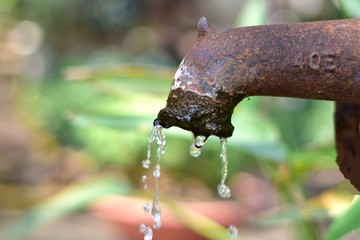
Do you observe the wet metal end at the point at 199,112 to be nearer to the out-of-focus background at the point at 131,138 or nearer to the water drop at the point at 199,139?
the water drop at the point at 199,139

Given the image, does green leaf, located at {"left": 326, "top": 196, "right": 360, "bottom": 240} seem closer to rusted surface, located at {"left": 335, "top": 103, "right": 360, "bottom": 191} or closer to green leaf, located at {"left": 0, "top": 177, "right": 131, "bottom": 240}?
rusted surface, located at {"left": 335, "top": 103, "right": 360, "bottom": 191}

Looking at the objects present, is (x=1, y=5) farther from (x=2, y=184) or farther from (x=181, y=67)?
(x=181, y=67)

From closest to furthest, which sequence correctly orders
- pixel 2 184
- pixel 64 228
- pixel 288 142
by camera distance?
pixel 288 142, pixel 64 228, pixel 2 184

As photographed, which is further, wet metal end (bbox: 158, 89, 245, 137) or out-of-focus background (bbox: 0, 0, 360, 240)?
out-of-focus background (bbox: 0, 0, 360, 240)

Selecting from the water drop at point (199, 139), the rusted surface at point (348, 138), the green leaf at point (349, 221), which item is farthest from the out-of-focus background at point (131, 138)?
the water drop at point (199, 139)

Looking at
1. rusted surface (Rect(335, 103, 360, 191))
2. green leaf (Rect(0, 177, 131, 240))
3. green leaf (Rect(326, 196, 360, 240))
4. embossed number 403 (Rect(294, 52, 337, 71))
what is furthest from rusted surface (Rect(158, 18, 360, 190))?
green leaf (Rect(0, 177, 131, 240))

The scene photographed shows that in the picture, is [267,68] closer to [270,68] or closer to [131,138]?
[270,68]

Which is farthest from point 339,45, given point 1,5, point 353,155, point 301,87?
point 1,5
